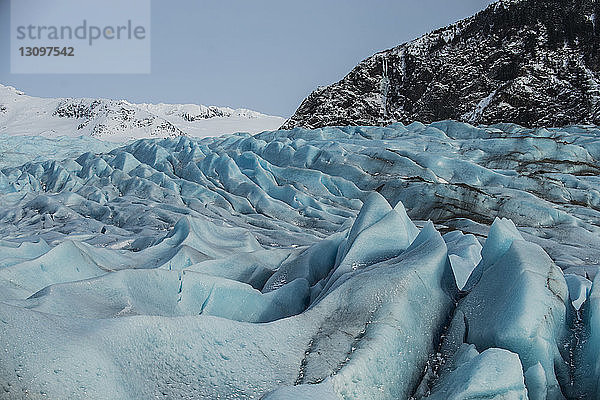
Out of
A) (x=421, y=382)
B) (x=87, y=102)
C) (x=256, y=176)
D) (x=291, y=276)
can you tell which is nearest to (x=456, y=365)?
(x=421, y=382)

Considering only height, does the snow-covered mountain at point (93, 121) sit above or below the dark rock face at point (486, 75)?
below

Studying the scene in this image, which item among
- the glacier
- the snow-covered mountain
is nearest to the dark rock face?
the glacier

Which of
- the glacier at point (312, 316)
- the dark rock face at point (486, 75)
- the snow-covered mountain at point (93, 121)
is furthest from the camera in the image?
the snow-covered mountain at point (93, 121)

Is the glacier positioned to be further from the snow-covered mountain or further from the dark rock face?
the snow-covered mountain

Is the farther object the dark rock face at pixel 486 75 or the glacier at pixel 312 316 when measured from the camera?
the dark rock face at pixel 486 75

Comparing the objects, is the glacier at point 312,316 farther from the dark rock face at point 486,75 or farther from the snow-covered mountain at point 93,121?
the snow-covered mountain at point 93,121

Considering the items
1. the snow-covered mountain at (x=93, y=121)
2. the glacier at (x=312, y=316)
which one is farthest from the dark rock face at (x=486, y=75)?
the snow-covered mountain at (x=93, y=121)

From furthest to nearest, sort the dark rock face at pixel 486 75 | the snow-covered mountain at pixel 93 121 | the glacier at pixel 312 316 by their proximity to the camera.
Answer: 1. the snow-covered mountain at pixel 93 121
2. the dark rock face at pixel 486 75
3. the glacier at pixel 312 316
